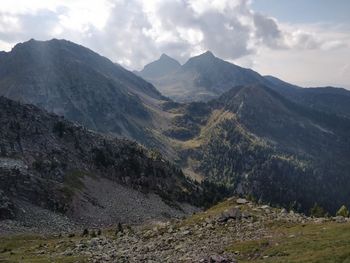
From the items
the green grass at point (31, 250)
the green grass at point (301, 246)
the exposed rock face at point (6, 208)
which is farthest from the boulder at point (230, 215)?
the exposed rock face at point (6, 208)

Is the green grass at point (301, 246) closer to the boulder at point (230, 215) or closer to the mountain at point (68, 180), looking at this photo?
the boulder at point (230, 215)

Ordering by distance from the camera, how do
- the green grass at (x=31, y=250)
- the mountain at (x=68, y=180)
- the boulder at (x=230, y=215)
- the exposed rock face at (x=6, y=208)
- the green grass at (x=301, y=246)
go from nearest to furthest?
the green grass at (x=301, y=246) < the green grass at (x=31, y=250) < the boulder at (x=230, y=215) < the exposed rock face at (x=6, y=208) < the mountain at (x=68, y=180)

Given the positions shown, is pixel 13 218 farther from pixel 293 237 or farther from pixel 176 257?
pixel 293 237

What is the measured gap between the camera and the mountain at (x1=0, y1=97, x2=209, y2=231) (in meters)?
119

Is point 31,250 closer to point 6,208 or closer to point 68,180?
point 6,208

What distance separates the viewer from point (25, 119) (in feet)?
551

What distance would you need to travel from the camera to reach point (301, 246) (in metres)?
50.0

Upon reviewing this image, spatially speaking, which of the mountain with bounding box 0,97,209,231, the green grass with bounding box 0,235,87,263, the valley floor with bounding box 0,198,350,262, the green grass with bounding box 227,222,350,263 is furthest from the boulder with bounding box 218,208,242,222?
the mountain with bounding box 0,97,209,231

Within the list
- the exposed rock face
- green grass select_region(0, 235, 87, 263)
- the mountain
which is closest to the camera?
green grass select_region(0, 235, 87, 263)

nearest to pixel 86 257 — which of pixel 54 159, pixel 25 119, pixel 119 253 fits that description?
pixel 119 253

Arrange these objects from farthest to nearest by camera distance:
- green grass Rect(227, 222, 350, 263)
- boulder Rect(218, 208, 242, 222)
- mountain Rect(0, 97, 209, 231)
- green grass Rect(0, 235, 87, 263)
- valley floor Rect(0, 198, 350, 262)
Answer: mountain Rect(0, 97, 209, 231) → boulder Rect(218, 208, 242, 222) → green grass Rect(0, 235, 87, 263) → valley floor Rect(0, 198, 350, 262) → green grass Rect(227, 222, 350, 263)

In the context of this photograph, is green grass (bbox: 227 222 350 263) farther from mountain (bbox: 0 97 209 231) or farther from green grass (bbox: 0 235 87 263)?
mountain (bbox: 0 97 209 231)

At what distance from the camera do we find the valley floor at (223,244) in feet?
160

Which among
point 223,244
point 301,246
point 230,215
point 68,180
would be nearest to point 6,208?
point 68,180
